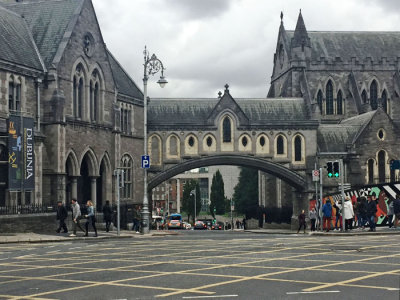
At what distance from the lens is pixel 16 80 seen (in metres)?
34.1

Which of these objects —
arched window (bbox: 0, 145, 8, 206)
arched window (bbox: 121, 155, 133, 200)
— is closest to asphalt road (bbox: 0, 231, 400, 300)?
arched window (bbox: 0, 145, 8, 206)

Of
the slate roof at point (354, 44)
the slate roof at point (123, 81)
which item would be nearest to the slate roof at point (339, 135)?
the slate roof at point (354, 44)

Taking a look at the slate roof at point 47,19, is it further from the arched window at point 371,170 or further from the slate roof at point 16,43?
the arched window at point 371,170

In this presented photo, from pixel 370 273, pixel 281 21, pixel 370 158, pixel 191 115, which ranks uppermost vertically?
pixel 281 21

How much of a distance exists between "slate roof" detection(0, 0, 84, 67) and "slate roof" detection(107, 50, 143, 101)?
608 centimetres

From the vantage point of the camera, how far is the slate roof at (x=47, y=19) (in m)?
37.4

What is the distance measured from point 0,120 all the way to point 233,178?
10416cm

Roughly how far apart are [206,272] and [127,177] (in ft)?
103

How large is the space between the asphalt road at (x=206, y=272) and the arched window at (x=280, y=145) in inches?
1150

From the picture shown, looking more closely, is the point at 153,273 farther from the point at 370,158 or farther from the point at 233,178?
the point at 233,178

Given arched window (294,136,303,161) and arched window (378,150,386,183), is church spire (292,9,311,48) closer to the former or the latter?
arched window (294,136,303,161)

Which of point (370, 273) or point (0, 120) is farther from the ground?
point (0, 120)

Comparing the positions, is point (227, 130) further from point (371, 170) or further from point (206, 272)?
point (206, 272)

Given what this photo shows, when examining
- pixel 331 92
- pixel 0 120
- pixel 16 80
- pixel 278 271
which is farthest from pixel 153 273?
pixel 331 92
